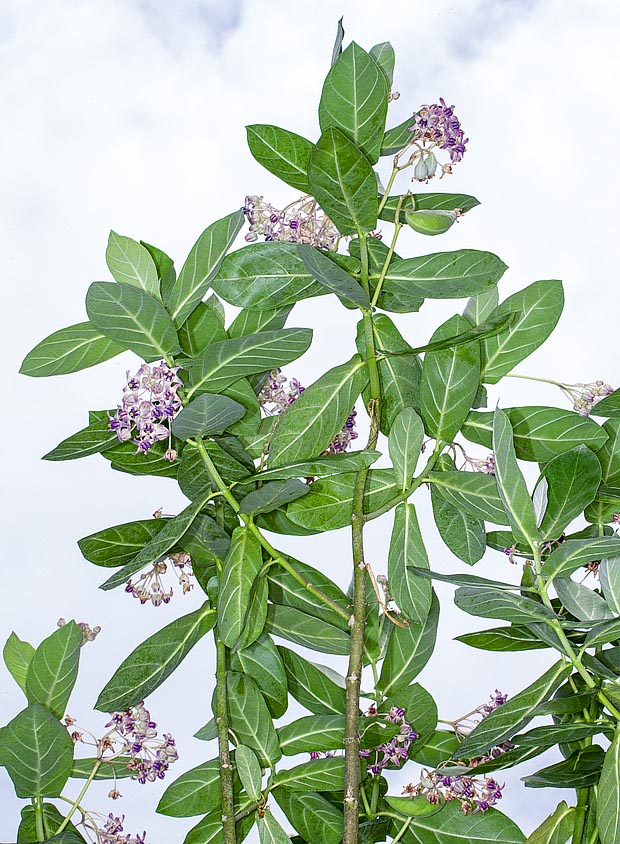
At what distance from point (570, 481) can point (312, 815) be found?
0.28 meters

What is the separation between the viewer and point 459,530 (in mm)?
653

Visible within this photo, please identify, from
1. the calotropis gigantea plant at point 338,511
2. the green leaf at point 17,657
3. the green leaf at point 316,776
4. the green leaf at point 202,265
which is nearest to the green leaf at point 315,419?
the calotropis gigantea plant at point 338,511

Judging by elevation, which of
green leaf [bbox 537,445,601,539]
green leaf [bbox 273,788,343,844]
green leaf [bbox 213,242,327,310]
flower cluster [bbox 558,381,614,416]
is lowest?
green leaf [bbox 273,788,343,844]

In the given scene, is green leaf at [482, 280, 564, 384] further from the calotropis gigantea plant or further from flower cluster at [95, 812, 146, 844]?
flower cluster at [95, 812, 146, 844]

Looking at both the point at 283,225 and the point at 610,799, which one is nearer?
the point at 610,799

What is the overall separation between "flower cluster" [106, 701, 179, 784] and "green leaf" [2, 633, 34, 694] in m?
0.12

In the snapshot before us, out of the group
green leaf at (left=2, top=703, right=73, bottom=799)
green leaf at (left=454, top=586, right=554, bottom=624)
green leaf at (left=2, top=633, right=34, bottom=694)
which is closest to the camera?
green leaf at (left=454, top=586, right=554, bottom=624)

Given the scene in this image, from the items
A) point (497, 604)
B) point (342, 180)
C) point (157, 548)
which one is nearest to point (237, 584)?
point (157, 548)

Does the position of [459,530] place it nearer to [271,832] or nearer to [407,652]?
[407,652]

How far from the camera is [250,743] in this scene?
636mm

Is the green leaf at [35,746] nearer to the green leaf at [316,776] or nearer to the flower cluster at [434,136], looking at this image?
the green leaf at [316,776]

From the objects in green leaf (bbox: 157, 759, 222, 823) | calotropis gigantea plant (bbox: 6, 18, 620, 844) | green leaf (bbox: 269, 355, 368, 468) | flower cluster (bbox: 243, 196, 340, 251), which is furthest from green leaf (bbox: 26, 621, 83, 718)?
flower cluster (bbox: 243, 196, 340, 251)

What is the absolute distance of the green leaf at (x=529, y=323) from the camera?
0.66 m

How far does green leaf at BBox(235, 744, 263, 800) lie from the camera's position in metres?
0.60
